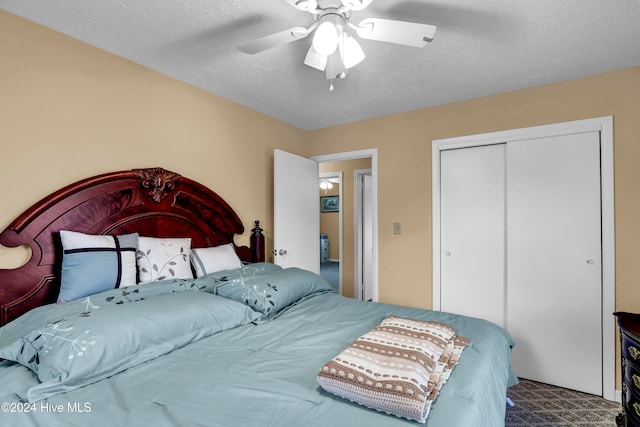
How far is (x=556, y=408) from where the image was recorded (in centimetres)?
218

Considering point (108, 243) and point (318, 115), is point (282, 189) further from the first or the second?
point (108, 243)

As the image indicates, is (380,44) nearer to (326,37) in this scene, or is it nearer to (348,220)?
(326,37)

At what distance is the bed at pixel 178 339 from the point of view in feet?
3.25

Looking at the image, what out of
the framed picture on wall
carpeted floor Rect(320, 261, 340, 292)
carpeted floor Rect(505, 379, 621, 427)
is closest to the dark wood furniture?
carpeted floor Rect(505, 379, 621, 427)

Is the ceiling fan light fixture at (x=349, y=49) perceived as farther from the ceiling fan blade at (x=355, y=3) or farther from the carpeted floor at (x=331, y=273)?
the carpeted floor at (x=331, y=273)

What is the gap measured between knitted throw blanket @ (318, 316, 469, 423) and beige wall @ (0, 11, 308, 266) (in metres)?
1.83

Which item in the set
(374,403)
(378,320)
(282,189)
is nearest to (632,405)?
(378,320)

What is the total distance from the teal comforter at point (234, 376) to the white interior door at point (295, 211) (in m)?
1.25

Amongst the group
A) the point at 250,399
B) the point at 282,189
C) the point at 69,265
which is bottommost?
the point at 250,399

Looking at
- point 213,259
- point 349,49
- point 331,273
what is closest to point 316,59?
point 349,49

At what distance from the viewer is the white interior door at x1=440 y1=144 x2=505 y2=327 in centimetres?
275

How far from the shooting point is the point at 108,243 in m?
1.85

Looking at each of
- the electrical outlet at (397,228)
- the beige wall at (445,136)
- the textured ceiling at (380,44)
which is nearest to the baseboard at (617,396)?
the beige wall at (445,136)

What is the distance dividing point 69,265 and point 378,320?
175cm
